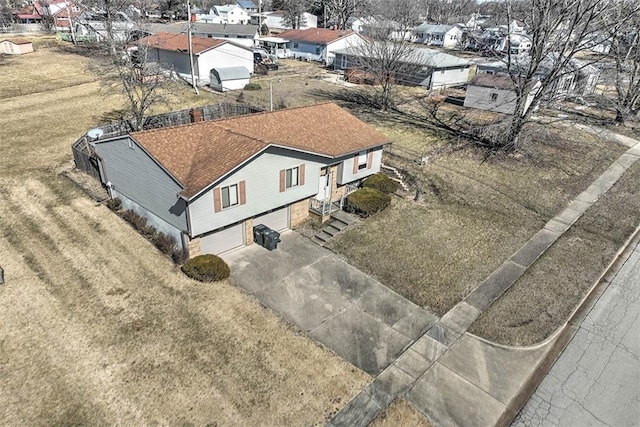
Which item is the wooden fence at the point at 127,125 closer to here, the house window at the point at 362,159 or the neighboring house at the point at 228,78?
the house window at the point at 362,159

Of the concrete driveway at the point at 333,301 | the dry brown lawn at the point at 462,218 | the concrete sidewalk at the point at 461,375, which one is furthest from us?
the dry brown lawn at the point at 462,218

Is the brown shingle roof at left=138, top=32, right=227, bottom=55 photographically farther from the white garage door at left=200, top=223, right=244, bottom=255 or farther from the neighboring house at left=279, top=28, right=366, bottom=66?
the white garage door at left=200, top=223, right=244, bottom=255

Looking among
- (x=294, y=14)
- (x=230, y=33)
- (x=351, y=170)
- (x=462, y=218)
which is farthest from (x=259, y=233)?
(x=294, y=14)

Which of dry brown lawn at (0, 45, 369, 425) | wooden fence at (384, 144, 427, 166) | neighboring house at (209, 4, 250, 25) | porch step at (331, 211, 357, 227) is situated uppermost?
neighboring house at (209, 4, 250, 25)

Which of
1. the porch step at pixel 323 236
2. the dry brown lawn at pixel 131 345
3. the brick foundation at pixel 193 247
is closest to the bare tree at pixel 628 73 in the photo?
the porch step at pixel 323 236

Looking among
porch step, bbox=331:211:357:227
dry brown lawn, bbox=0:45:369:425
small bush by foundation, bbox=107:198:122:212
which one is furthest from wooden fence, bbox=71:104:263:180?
porch step, bbox=331:211:357:227

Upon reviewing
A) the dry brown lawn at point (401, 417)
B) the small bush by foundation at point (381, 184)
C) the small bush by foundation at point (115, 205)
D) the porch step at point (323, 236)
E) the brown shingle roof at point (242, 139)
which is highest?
the brown shingle roof at point (242, 139)

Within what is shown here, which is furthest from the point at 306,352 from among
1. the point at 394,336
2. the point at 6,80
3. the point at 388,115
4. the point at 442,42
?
the point at 442,42
